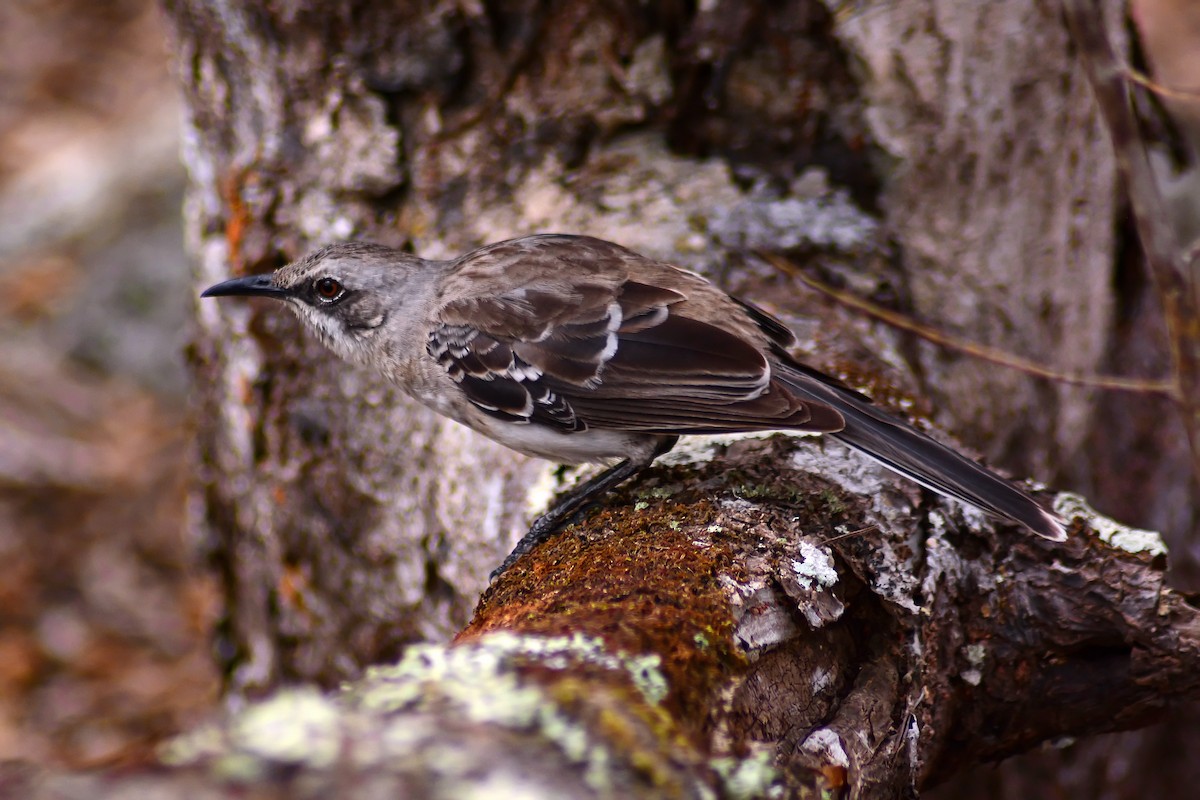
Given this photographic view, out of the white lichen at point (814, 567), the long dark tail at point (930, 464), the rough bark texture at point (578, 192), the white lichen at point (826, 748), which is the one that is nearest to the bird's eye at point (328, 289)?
the rough bark texture at point (578, 192)

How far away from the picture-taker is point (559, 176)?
14.4 feet

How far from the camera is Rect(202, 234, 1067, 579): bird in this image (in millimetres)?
3309

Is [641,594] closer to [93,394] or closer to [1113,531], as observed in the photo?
[1113,531]

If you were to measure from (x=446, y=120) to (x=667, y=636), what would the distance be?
8.38ft

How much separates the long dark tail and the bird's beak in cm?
195

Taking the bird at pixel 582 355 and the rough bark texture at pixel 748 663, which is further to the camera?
the bird at pixel 582 355

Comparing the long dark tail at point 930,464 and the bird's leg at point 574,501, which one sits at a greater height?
the long dark tail at point 930,464

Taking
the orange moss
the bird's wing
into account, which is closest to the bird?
the bird's wing

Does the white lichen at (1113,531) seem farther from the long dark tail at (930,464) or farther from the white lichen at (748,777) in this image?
the white lichen at (748,777)

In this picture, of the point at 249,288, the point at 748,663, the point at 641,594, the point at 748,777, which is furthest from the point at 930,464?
the point at 249,288

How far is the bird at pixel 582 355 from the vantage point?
331 centimetres

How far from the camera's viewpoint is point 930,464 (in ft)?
10.4

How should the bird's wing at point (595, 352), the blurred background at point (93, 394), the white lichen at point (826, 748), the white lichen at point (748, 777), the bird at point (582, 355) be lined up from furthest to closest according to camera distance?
the blurred background at point (93, 394) < the bird's wing at point (595, 352) < the bird at point (582, 355) < the white lichen at point (826, 748) < the white lichen at point (748, 777)

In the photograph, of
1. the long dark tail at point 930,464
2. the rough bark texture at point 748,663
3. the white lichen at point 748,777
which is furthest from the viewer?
the long dark tail at point 930,464
